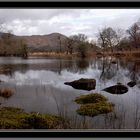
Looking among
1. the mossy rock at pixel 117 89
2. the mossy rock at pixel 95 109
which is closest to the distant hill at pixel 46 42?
the mossy rock at pixel 117 89

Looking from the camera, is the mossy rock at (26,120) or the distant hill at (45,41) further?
Result: the distant hill at (45,41)

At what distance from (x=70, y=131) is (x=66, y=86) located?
299 mm

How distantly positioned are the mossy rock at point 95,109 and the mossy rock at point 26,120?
15cm

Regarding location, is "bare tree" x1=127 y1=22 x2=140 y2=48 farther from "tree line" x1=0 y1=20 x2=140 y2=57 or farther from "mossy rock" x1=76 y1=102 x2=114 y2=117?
"mossy rock" x1=76 y1=102 x2=114 y2=117

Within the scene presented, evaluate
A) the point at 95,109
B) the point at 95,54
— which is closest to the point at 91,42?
the point at 95,54

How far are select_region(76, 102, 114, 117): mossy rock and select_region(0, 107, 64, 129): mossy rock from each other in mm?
155

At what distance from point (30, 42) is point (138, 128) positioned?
36.9 inches

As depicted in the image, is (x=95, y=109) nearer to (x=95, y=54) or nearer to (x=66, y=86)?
(x=66, y=86)

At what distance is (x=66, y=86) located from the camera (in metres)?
2.08

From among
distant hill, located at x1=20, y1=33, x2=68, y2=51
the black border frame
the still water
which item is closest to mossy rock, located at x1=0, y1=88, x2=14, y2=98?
the still water

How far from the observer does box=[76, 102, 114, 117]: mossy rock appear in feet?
6.72

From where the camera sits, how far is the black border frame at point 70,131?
2.02m

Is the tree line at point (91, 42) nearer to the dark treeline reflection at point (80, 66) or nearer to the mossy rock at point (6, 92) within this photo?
the dark treeline reflection at point (80, 66)

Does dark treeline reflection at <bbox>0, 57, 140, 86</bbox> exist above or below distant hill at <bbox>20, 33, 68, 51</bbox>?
below
